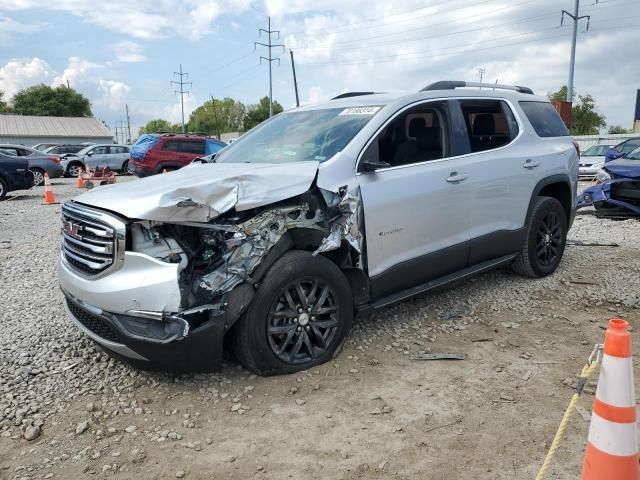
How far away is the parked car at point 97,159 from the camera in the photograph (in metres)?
24.7

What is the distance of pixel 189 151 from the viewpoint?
1877 cm

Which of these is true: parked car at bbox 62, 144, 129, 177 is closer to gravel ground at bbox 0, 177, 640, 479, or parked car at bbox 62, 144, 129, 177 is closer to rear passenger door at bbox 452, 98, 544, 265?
gravel ground at bbox 0, 177, 640, 479

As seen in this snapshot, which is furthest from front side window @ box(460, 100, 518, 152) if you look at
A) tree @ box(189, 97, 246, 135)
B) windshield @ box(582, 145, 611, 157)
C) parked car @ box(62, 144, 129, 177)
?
tree @ box(189, 97, 246, 135)

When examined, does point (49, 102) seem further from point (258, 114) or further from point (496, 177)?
point (496, 177)

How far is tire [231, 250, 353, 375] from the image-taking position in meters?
3.35

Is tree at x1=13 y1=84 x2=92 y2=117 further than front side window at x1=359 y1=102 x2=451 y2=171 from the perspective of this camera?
Yes

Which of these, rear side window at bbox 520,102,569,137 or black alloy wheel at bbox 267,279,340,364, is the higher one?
rear side window at bbox 520,102,569,137

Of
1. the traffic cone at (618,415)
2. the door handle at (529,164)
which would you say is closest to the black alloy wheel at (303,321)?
the traffic cone at (618,415)

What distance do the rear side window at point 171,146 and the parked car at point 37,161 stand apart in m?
4.33

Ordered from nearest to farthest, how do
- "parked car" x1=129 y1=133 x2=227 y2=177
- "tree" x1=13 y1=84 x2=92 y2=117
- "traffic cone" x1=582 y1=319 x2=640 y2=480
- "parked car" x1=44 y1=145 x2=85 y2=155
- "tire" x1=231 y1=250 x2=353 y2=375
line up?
"traffic cone" x1=582 y1=319 x2=640 y2=480, "tire" x1=231 y1=250 x2=353 y2=375, "parked car" x1=129 y1=133 x2=227 y2=177, "parked car" x1=44 y1=145 x2=85 y2=155, "tree" x1=13 y1=84 x2=92 y2=117

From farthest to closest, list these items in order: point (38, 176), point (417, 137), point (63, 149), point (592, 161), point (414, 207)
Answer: point (63, 149)
point (592, 161)
point (38, 176)
point (417, 137)
point (414, 207)

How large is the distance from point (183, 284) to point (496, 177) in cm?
304

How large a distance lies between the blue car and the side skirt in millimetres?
5146

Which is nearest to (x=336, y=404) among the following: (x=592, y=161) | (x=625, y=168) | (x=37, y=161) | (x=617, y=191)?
(x=625, y=168)
